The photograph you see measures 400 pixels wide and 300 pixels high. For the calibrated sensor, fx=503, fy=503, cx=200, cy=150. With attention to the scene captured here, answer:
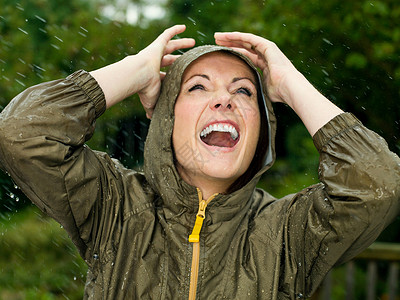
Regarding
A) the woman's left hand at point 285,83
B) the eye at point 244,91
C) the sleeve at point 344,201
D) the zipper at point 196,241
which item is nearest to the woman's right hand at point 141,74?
→ the woman's left hand at point 285,83

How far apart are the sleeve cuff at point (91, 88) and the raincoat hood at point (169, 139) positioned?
37cm

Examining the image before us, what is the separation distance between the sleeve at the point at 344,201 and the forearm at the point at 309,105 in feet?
0.16

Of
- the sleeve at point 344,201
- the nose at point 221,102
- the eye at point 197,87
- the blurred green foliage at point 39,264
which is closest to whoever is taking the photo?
the sleeve at point 344,201

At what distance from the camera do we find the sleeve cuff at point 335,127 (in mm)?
2148

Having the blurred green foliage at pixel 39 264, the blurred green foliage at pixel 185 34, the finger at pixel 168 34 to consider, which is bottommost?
the blurred green foliage at pixel 39 264

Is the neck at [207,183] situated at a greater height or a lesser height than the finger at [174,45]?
lesser

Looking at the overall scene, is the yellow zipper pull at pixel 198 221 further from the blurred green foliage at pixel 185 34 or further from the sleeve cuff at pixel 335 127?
the blurred green foliage at pixel 185 34

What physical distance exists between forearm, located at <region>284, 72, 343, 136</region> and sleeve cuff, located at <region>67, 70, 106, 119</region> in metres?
0.89

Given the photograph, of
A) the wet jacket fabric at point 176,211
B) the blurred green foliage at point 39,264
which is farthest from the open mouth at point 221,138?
the blurred green foliage at point 39,264

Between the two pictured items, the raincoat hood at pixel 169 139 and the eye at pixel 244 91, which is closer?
the raincoat hood at pixel 169 139

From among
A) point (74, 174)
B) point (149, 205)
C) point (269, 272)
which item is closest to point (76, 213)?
point (74, 174)

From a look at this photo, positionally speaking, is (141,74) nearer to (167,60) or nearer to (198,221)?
(167,60)

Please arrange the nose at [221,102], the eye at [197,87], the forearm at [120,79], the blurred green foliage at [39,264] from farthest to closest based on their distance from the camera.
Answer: the blurred green foliage at [39,264] < the eye at [197,87] < the nose at [221,102] < the forearm at [120,79]

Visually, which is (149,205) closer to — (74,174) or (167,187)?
(167,187)
